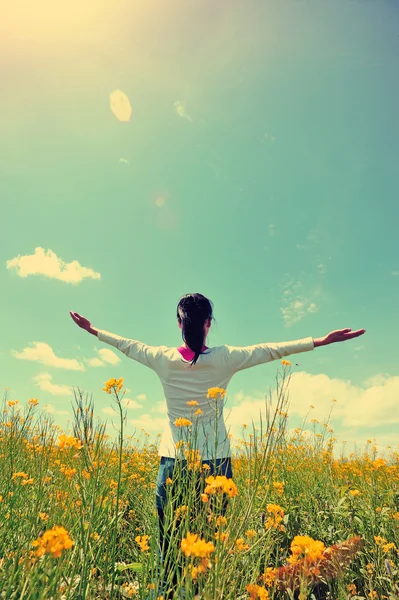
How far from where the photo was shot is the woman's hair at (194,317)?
2.53 m

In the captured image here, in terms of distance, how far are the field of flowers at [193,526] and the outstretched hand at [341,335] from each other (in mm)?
963

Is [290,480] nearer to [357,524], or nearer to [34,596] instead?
[357,524]

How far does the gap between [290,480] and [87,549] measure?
118 inches

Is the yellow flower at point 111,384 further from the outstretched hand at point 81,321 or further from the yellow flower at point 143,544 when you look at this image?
the outstretched hand at point 81,321

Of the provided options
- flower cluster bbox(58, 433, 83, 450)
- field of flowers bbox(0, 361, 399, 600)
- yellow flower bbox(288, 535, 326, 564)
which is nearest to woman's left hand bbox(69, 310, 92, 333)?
field of flowers bbox(0, 361, 399, 600)

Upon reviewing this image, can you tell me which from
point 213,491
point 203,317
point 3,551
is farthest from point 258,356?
point 3,551

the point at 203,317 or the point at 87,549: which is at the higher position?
the point at 203,317

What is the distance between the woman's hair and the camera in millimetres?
2531

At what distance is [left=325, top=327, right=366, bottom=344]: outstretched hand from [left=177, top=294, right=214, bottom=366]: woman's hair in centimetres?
91

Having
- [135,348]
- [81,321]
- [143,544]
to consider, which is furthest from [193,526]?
[81,321]

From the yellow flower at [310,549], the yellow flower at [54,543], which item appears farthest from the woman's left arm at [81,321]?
the yellow flower at [310,549]

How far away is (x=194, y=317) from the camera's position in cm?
257

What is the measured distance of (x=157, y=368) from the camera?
267cm

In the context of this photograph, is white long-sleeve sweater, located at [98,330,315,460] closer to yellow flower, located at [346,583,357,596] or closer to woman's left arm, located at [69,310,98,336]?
woman's left arm, located at [69,310,98,336]
